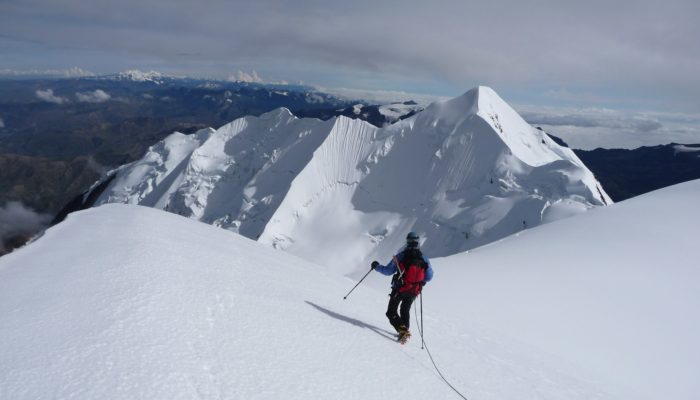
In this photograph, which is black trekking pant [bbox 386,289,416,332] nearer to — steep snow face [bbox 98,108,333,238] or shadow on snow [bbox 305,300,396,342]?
shadow on snow [bbox 305,300,396,342]

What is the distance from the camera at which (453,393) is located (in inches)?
277

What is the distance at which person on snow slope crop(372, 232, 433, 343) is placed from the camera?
9172mm

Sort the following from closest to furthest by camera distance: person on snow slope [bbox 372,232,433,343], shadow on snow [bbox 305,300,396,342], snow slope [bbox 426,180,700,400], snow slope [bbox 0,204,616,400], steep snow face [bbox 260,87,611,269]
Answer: snow slope [bbox 0,204,616,400] → shadow on snow [bbox 305,300,396,342] → person on snow slope [bbox 372,232,433,343] → snow slope [bbox 426,180,700,400] → steep snow face [bbox 260,87,611,269]

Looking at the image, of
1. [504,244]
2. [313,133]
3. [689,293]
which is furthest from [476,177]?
[689,293]

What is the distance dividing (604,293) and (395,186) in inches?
4028

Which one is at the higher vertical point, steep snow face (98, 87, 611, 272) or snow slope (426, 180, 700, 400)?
snow slope (426, 180, 700, 400)

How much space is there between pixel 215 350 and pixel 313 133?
462ft

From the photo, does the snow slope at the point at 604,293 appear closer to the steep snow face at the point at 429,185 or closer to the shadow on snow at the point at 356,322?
the shadow on snow at the point at 356,322

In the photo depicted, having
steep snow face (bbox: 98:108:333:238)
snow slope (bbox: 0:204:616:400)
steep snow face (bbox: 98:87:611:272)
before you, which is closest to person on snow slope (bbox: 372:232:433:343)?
snow slope (bbox: 0:204:616:400)

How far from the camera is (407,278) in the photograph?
924cm

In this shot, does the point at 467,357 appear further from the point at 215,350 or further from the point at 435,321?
the point at 215,350

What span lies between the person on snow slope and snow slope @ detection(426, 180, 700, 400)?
336cm

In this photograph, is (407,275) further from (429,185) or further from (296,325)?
(429,185)

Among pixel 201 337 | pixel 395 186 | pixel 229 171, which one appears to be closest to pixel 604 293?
pixel 201 337
